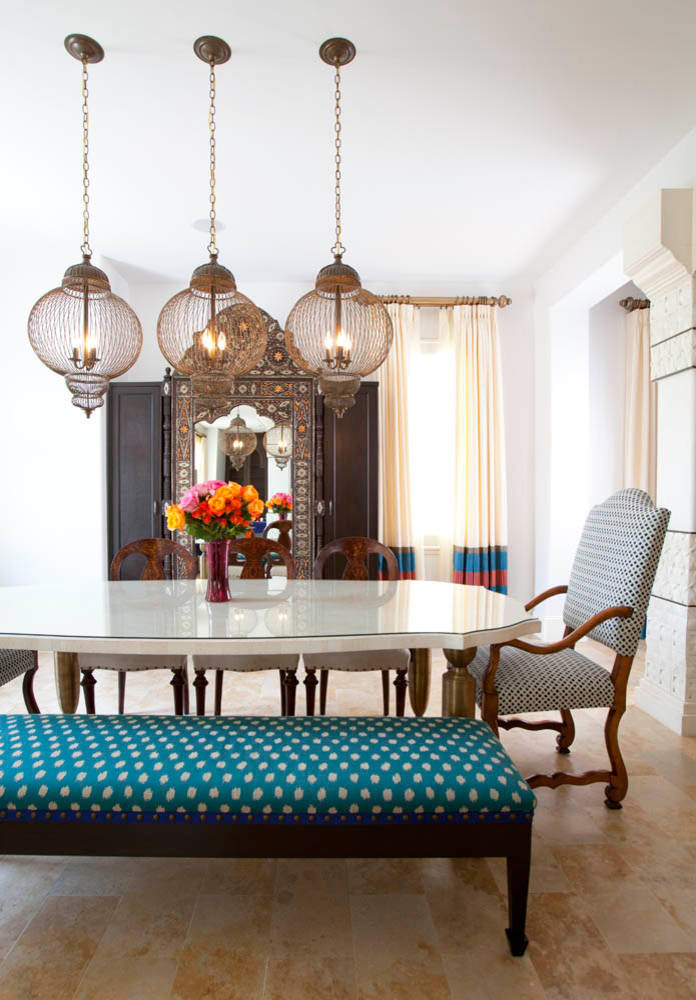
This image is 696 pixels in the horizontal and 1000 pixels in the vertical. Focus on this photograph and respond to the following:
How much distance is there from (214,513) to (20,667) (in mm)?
1058

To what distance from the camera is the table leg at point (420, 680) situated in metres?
2.42

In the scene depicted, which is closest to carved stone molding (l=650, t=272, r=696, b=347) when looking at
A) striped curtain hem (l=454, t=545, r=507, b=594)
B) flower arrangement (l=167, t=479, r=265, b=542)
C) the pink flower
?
striped curtain hem (l=454, t=545, r=507, b=594)

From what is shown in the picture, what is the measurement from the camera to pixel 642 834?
6.52 feet

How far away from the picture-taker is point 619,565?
2.14 metres

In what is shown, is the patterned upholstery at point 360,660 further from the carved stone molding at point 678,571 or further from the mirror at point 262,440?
the mirror at point 262,440

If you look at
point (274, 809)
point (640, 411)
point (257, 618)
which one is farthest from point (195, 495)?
point (640, 411)

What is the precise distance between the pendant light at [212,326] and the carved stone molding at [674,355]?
6.49ft

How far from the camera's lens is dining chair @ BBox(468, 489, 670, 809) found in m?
2.01

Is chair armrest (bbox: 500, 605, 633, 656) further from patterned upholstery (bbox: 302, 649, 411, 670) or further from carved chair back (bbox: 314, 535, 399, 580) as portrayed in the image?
carved chair back (bbox: 314, 535, 399, 580)

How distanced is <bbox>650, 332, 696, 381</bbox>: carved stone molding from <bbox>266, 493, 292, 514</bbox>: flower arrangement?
2391 mm

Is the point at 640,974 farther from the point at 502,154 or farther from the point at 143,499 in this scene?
the point at 143,499

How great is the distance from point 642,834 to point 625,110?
2960mm

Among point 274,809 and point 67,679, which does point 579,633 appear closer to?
point 274,809

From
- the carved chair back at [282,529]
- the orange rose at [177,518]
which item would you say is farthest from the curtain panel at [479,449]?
the orange rose at [177,518]
